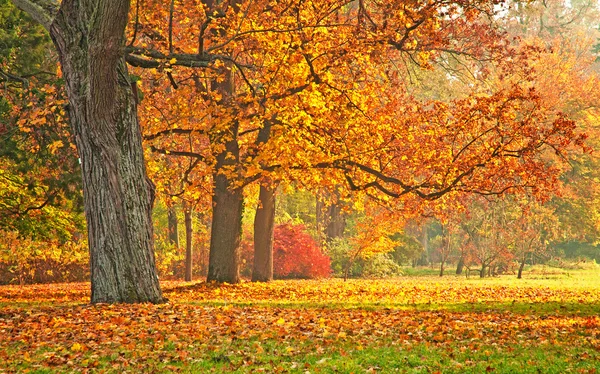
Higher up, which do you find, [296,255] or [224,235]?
[224,235]

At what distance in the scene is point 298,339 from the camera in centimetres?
923

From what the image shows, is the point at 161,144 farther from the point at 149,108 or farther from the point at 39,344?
the point at 39,344

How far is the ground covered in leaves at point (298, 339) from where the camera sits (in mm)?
7676

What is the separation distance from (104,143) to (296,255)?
20.4 m

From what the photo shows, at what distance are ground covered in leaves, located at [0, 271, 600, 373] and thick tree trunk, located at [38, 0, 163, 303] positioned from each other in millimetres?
807

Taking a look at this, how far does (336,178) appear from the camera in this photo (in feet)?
65.8

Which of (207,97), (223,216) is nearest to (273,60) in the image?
(207,97)

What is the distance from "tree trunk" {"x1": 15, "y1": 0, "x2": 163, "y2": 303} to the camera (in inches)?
505

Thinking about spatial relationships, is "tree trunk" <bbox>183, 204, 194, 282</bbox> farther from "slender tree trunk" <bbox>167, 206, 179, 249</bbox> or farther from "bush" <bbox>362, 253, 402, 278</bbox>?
"bush" <bbox>362, 253, 402, 278</bbox>

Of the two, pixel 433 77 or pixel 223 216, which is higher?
pixel 433 77

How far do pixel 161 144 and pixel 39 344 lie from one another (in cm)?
1313

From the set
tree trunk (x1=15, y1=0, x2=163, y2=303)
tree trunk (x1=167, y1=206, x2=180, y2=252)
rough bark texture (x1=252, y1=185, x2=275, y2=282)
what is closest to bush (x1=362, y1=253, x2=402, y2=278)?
tree trunk (x1=167, y1=206, x2=180, y2=252)

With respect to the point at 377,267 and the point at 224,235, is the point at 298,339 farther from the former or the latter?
the point at 377,267

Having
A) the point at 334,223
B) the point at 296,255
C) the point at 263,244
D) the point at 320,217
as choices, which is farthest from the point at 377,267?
the point at 263,244
